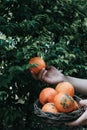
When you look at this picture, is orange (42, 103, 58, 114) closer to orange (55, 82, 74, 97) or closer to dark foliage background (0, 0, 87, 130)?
orange (55, 82, 74, 97)

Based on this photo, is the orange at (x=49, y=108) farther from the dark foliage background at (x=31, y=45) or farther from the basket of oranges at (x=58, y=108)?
the dark foliage background at (x=31, y=45)

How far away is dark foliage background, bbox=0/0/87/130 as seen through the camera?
338 centimetres

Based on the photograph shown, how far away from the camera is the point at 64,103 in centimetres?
274

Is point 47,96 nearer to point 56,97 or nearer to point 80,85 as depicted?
point 56,97

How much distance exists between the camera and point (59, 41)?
3793mm

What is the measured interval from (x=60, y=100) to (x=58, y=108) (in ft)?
0.21

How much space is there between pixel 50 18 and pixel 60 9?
0.20m

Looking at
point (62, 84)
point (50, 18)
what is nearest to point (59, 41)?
point (50, 18)

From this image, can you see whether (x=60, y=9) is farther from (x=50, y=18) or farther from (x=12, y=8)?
(x=12, y=8)

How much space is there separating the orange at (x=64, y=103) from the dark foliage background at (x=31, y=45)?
1.59ft

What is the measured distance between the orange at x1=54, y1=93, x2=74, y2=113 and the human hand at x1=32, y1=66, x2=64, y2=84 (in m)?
0.38

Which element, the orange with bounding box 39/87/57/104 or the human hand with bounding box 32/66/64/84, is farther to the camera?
the human hand with bounding box 32/66/64/84

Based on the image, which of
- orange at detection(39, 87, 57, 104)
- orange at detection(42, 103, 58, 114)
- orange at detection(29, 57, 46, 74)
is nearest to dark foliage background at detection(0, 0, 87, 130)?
orange at detection(29, 57, 46, 74)

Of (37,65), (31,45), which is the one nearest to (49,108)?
(37,65)
